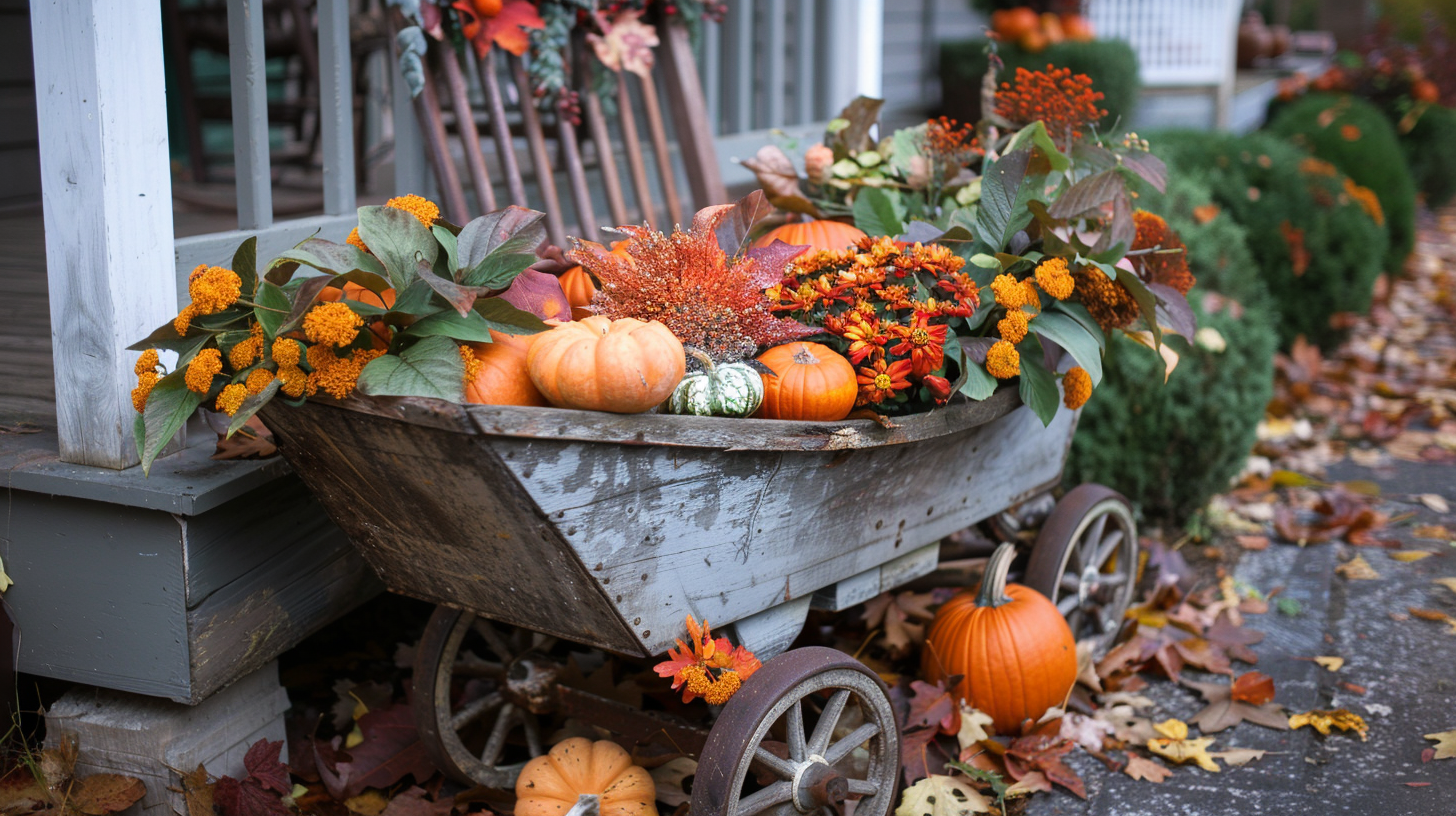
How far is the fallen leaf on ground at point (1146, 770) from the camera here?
2396 millimetres

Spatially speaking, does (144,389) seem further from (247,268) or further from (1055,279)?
(1055,279)

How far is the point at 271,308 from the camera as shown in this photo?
1580 mm

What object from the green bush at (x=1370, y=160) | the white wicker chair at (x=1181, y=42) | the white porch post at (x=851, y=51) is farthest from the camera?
the white wicker chair at (x=1181, y=42)

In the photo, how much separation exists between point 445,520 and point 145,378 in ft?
1.70

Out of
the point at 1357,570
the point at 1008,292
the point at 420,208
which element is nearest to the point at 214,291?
the point at 420,208

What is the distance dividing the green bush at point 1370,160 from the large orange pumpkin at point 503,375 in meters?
6.73

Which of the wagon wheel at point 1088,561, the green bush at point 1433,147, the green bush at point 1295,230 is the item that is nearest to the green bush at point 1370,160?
the green bush at point 1295,230

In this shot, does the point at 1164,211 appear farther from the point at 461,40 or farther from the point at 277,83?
the point at 277,83

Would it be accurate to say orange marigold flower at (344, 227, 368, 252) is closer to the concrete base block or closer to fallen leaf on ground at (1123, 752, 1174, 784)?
the concrete base block

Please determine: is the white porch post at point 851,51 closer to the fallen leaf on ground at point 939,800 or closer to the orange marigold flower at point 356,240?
the fallen leaf on ground at point 939,800

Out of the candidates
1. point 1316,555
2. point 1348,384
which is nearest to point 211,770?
point 1316,555

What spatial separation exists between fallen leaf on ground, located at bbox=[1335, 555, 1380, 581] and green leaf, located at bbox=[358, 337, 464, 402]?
2983 mm

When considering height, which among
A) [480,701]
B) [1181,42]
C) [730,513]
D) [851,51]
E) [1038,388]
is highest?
[1181,42]

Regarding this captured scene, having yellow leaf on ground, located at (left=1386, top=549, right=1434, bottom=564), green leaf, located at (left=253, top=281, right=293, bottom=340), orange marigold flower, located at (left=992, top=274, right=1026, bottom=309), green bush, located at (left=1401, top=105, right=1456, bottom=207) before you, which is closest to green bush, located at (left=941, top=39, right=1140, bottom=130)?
green bush, located at (left=1401, top=105, right=1456, bottom=207)
